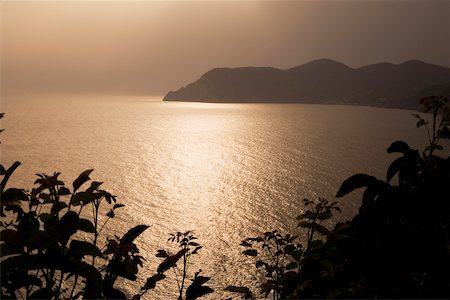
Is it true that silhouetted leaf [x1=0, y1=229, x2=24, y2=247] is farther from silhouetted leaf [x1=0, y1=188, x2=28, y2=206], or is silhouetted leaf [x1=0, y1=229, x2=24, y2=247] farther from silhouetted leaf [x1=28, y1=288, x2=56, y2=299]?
silhouetted leaf [x1=0, y1=188, x2=28, y2=206]

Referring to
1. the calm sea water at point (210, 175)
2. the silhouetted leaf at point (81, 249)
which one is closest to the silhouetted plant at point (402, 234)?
the silhouetted leaf at point (81, 249)

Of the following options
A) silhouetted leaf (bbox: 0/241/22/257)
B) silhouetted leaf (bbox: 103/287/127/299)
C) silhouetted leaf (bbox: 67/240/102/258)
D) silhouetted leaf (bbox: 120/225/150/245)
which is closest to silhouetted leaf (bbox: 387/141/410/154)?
→ silhouetted leaf (bbox: 120/225/150/245)

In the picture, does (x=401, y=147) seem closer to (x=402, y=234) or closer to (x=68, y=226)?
(x=402, y=234)

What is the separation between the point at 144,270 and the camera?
3281 cm

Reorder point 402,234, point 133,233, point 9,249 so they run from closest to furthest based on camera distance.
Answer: point 9,249, point 133,233, point 402,234

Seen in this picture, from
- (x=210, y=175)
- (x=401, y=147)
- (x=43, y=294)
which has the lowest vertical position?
(x=210, y=175)

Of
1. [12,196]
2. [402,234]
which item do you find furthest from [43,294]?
[402,234]

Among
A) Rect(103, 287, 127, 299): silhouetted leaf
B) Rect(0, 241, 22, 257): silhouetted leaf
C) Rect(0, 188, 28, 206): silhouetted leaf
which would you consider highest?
Rect(0, 188, 28, 206): silhouetted leaf

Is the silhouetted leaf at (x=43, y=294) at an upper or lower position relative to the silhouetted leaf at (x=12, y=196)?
lower

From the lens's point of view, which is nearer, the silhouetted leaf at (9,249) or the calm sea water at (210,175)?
the silhouetted leaf at (9,249)

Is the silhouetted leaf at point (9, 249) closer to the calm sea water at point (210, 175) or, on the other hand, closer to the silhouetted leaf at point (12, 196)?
the silhouetted leaf at point (12, 196)

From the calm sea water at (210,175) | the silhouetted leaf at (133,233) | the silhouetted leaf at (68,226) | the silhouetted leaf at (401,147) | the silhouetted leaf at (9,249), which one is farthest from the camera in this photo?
the calm sea water at (210,175)

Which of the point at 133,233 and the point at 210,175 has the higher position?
the point at 133,233

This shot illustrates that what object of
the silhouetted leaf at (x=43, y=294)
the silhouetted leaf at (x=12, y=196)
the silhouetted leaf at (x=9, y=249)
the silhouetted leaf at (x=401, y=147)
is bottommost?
the silhouetted leaf at (x=43, y=294)
